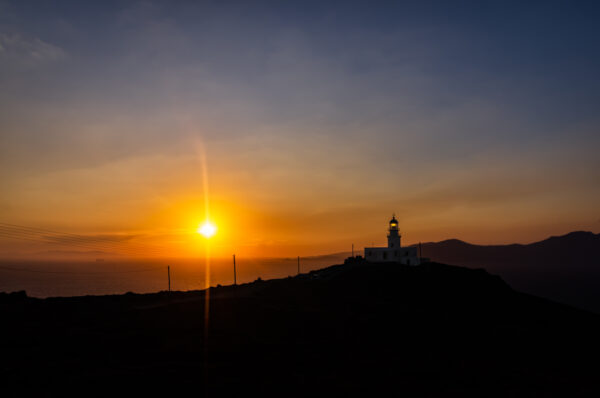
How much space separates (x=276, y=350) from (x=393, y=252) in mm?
58656

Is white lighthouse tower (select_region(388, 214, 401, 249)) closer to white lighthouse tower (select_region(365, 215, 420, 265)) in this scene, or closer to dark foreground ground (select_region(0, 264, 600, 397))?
white lighthouse tower (select_region(365, 215, 420, 265))

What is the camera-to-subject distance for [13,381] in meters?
18.8

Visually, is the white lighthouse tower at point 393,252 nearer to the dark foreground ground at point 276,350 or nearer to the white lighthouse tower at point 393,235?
the white lighthouse tower at point 393,235

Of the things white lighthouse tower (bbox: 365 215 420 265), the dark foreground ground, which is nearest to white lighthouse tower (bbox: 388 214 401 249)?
white lighthouse tower (bbox: 365 215 420 265)

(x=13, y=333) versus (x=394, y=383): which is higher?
(x=13, y=333)

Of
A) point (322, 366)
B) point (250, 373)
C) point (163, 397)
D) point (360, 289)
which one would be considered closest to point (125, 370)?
point (163, 397)

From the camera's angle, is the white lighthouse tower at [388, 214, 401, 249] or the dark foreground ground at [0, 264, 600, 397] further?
the white lighthouse tower at [388, 214, 401, 249]

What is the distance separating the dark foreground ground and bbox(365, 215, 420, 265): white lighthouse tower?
35362 mm

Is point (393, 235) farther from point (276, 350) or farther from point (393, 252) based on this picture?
point (276, 350)

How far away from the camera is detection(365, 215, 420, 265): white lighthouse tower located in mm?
80250

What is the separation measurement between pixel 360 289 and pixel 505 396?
110 feet

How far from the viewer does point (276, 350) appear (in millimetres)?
25578

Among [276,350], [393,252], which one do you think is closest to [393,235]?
[393,252]

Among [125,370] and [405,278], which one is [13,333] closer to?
[125,370]
